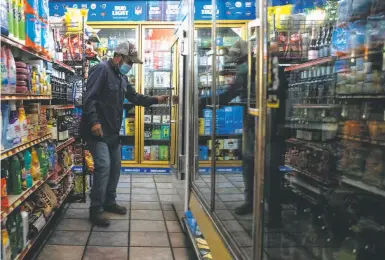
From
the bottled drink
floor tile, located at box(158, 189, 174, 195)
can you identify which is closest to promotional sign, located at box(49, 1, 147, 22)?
floor tile, located at box(158, 189, 174, 195)

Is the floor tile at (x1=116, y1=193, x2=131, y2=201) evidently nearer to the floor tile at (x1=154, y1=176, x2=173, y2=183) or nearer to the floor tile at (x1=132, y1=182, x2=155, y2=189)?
the floor tile at (x1=132, y1=182, x2=155, y2=189)

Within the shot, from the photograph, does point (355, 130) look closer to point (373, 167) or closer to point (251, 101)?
point (373, 167)

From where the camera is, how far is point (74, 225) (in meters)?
4.29

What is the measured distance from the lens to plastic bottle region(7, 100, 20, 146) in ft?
9.05

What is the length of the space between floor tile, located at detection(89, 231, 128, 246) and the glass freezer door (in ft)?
5.87

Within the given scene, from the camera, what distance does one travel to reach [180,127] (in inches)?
175

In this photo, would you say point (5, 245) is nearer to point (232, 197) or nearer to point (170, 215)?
point (232, 197)

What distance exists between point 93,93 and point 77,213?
4.82 ft

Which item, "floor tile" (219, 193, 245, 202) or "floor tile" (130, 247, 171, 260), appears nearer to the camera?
"floor tile" (219, 193, 245, 202)

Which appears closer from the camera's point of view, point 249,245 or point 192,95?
point 249,245

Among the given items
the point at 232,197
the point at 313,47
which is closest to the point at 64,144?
the point at 232,197

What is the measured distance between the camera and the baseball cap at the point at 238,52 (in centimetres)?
297

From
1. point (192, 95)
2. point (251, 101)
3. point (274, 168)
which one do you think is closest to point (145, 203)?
point (192, 95)

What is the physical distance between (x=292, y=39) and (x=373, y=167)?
1144 mm
